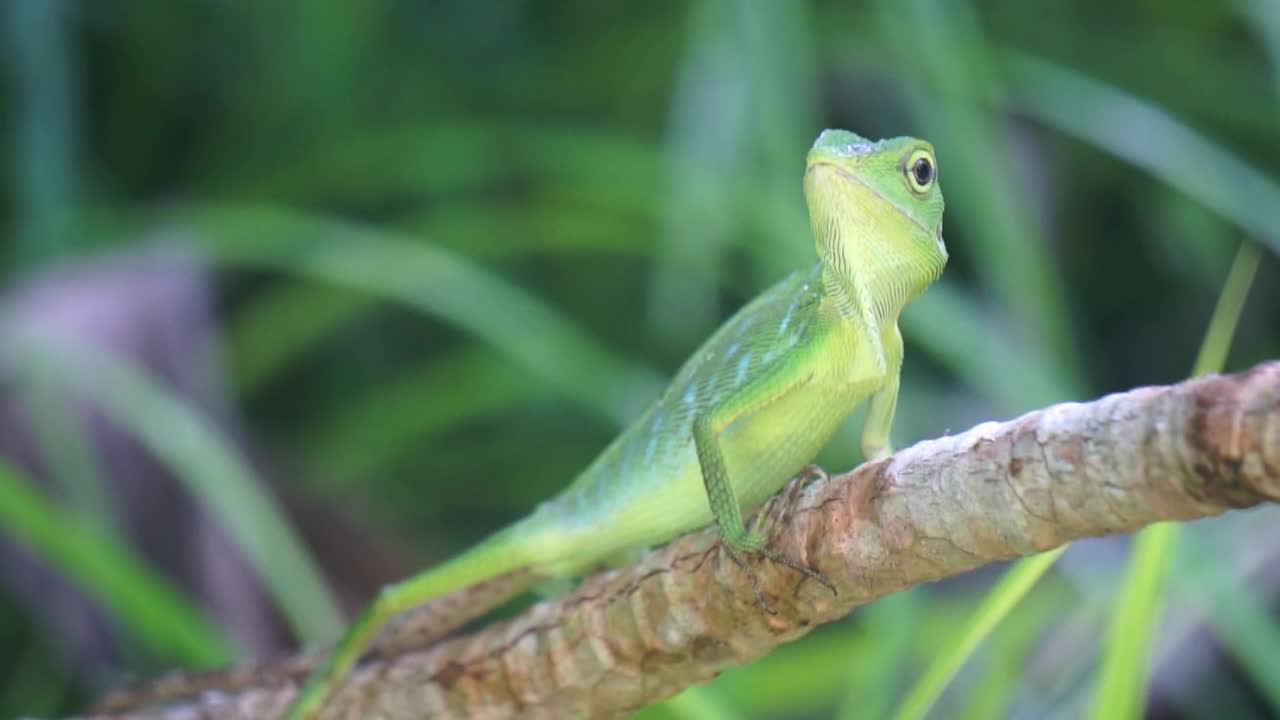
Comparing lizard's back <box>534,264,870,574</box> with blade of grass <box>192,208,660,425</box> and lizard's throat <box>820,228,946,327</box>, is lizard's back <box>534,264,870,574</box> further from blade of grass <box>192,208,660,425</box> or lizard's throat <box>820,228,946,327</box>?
blade of grass <box>192,208,660,425</box>

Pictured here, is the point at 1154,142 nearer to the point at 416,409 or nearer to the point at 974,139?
the point at 974,139

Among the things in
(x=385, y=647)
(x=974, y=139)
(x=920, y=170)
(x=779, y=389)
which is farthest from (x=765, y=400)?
(x=974, y=139)

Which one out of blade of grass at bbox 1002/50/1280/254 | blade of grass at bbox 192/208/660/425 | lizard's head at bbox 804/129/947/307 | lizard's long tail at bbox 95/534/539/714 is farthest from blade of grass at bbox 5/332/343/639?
blade of grass at bbox 1002/50/1280/254

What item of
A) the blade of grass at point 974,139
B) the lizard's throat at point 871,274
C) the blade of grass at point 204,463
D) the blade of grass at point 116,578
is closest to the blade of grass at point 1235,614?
the blade of grass at point 974,139

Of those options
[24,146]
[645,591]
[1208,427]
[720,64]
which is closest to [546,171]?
[720,64]

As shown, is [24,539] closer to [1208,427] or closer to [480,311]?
[480,311]

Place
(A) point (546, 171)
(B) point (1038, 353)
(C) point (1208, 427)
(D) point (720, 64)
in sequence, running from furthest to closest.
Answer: (A) point (546, 171), (D) point (720, 64), (B) point (1038, 353), (C) point (1208, 427)

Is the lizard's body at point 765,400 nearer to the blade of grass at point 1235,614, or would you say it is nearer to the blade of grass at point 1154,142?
the blade of grass at point 1235,614
